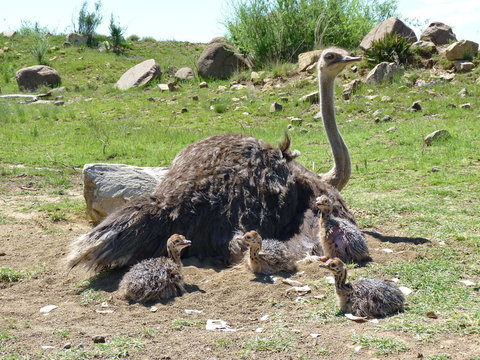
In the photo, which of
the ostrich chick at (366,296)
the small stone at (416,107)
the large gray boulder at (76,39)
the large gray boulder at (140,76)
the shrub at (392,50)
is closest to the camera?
the ostrich chick at (366,296)

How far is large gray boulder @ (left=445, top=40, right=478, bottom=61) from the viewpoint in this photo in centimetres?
1730

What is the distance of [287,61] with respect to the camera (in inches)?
851

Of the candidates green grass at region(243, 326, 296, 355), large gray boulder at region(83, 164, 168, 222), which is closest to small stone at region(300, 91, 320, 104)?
large gray boulder at region(83, 164, 168, 222)

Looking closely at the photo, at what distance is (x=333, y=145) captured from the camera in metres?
7.17

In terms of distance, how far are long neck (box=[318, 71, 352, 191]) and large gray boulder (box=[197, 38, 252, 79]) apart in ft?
48.9

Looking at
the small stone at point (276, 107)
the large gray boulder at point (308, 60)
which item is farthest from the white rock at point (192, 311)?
the large gray boulder at point (308, 60)

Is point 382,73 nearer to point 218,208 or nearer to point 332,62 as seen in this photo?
point 332,62

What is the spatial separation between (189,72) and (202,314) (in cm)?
1868

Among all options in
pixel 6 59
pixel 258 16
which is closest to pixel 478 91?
pixel 258 16

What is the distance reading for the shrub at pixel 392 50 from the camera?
18.0 metres

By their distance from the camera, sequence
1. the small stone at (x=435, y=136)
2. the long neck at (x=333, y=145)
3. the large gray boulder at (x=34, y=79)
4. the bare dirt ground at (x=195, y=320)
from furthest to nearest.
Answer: the large gray boulder at (x=34, y=79)
the small stone at (x=435, y=136)
the long neck at (x=333, y=145)
the bare dirt ground at (x=195, y=320)

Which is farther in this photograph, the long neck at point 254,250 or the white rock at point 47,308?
the long neck at point 254,250

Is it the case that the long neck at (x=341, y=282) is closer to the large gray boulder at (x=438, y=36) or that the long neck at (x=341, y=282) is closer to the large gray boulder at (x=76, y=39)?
the large gray boulder at (x=438, y=36)

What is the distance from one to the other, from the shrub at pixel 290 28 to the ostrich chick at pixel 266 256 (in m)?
16.6
